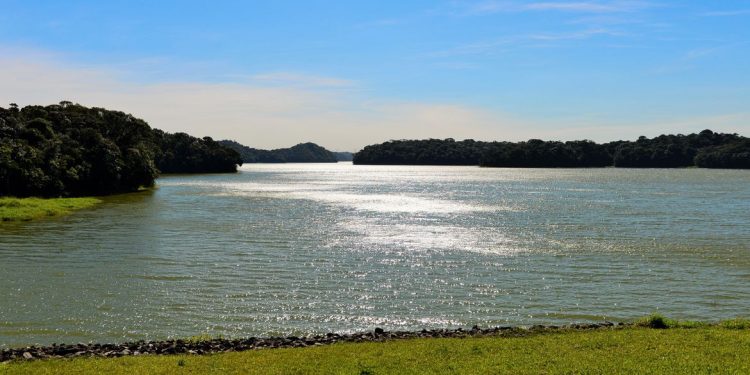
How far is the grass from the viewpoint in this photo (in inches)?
608

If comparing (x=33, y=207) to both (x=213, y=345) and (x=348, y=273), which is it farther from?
(x=213, y=345)

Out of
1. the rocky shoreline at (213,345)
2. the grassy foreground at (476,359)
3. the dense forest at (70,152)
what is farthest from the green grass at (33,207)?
the grassy foreground at (476,359)

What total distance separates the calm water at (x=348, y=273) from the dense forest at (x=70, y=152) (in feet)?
44.4

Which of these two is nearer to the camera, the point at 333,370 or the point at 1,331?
the point at 333,370

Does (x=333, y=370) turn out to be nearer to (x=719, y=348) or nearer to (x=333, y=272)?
(x=719, y=348)

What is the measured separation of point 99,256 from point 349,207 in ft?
156

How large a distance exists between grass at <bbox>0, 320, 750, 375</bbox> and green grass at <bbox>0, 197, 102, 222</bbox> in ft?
172

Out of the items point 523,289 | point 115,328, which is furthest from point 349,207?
point 115,328

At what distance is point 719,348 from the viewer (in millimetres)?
17172

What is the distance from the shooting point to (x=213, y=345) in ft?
62.9

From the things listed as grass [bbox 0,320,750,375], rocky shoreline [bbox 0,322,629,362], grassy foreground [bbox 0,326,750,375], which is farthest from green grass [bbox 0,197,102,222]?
grass [bbox 0,320,750,375]

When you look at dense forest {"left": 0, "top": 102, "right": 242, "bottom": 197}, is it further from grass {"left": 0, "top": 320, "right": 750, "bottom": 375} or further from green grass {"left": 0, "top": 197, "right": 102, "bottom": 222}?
grass {"left": 0, "top": 320, "right": 750, "bottom": 375}

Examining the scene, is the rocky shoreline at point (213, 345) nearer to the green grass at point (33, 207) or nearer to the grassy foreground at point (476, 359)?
the grassy foreground at point (476, 359)

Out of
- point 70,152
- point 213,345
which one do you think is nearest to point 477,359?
point 213,345
